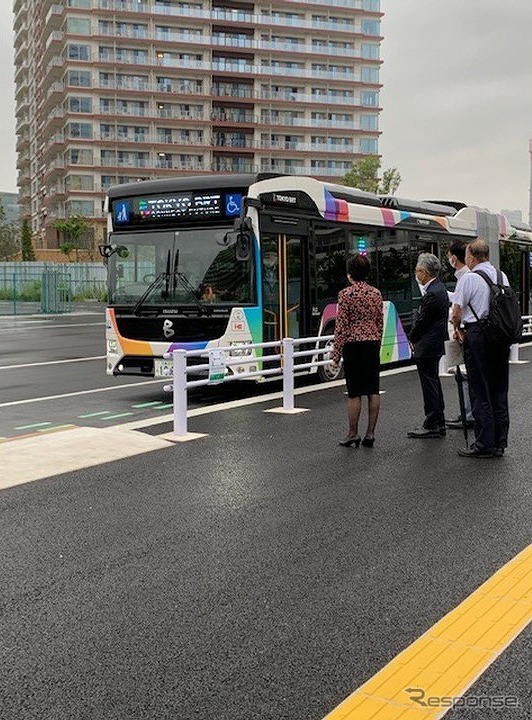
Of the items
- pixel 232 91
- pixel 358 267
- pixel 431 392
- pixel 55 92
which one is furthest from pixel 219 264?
pixel 55 92

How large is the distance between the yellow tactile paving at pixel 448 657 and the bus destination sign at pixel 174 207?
8156mm

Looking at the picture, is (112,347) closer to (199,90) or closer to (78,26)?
(199,90)

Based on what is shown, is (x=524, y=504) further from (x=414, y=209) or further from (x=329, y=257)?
(x=414, y=209)

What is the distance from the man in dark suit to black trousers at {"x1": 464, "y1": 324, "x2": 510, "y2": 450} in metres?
1.01

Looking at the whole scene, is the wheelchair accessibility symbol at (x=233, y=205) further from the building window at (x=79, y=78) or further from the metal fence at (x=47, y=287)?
the building window at (x=79, y=78)

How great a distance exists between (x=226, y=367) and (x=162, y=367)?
1.22m

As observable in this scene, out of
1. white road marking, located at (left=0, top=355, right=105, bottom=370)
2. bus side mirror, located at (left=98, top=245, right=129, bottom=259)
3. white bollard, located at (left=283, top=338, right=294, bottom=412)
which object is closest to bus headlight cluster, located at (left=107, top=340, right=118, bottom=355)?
bus side mirror, located at (left=98, top=245, right=129, bottom=259)

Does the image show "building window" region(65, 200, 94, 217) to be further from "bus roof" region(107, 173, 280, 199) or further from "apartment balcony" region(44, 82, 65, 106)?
"bus roof" region(107, 173, 280, 199)

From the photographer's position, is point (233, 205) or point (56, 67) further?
point (56, 67)

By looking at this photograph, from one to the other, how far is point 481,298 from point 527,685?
464 cm

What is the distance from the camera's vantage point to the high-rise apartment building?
86438mm

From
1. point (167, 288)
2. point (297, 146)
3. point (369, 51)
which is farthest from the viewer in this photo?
point (369, 51)

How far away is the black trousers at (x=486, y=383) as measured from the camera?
738 cm

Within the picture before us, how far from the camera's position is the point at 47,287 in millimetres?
42906
